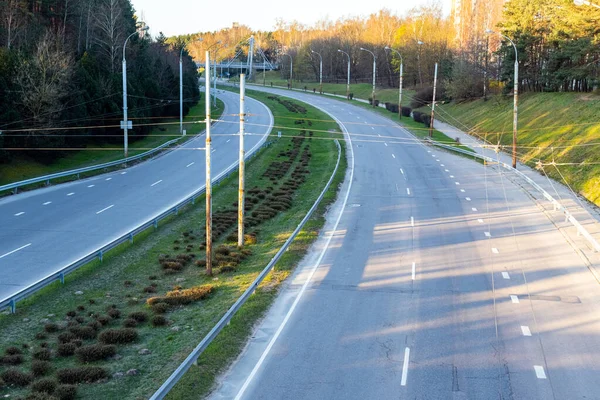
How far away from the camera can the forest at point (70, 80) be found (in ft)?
144

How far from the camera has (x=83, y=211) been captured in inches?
1243

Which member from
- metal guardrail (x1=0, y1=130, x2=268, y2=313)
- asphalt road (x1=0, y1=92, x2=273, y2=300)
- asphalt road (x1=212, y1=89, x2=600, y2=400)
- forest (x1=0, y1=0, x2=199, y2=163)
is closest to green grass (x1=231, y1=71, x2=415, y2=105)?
forest (x1=0, y1=0, x2=199, y2=163)

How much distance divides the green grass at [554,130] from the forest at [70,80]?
34.0m

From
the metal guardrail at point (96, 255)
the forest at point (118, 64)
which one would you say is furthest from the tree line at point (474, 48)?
the metal guardrail at point (96, 255)

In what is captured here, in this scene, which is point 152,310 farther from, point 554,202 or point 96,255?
point 554,202

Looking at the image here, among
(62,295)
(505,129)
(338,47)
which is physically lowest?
(62,295)

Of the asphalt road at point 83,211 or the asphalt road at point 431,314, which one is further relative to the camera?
the asphalt road at point 83,211

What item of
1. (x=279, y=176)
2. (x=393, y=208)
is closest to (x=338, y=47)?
(x=279, y=176)

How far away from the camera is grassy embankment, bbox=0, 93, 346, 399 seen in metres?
13.4

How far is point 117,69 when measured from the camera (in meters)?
67.1

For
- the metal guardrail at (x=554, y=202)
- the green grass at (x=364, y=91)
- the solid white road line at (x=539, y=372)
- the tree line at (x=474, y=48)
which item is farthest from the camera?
the green grass at (x=364, y=91)

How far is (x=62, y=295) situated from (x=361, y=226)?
13.9m

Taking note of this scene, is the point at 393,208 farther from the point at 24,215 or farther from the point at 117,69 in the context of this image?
the point at 117,69

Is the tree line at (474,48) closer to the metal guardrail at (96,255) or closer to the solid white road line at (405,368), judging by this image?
the metal guardrail at (96,255)
